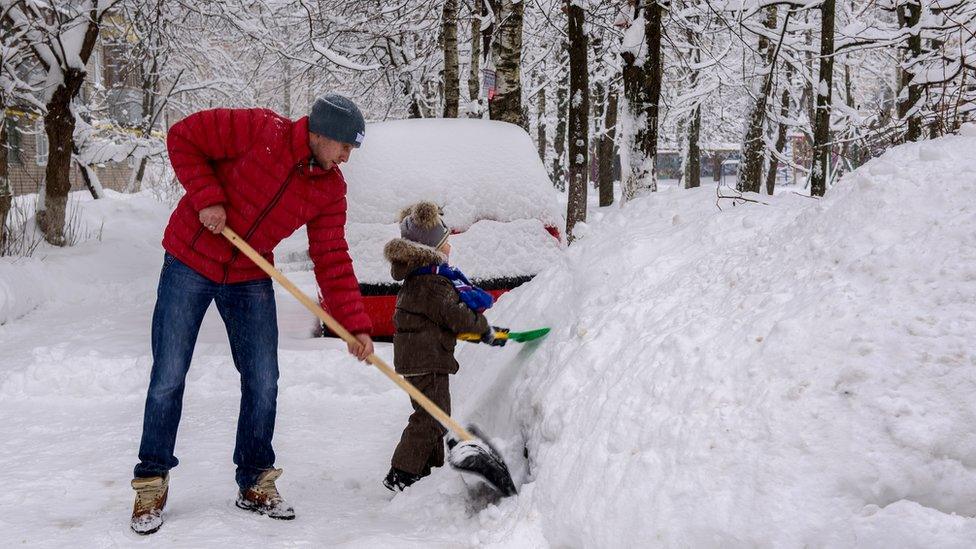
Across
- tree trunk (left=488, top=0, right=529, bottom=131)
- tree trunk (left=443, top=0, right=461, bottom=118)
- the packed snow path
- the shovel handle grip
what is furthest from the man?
tree trunk (left=443, top=0, right=461, bottom=118)

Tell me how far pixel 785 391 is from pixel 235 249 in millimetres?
2108

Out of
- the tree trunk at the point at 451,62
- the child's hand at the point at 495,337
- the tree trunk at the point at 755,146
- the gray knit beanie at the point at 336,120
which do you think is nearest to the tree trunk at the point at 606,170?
the tree trunk at the point at 755,146

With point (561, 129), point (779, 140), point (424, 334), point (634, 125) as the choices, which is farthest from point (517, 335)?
point (561, 129)

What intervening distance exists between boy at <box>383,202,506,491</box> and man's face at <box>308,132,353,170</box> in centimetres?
61

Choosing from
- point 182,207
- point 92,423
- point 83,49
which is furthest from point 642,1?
point 83,49

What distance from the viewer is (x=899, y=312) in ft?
7.16

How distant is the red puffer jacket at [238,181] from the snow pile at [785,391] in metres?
1.28

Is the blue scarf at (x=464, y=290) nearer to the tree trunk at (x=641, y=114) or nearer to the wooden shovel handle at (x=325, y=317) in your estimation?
the wooden shovel handle at (x=325, y=317)

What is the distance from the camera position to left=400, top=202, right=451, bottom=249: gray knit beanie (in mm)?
3561

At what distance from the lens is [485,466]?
9.48 ft

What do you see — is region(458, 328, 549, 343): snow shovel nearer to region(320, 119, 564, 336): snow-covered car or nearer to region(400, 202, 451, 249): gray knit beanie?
region(400, 202, 451, 249): gray knit beanie

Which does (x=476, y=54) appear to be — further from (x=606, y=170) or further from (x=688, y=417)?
(x=688, y=417)

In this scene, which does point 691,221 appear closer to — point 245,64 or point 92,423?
point 92,423

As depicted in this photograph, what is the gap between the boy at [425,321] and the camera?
3527 mm
